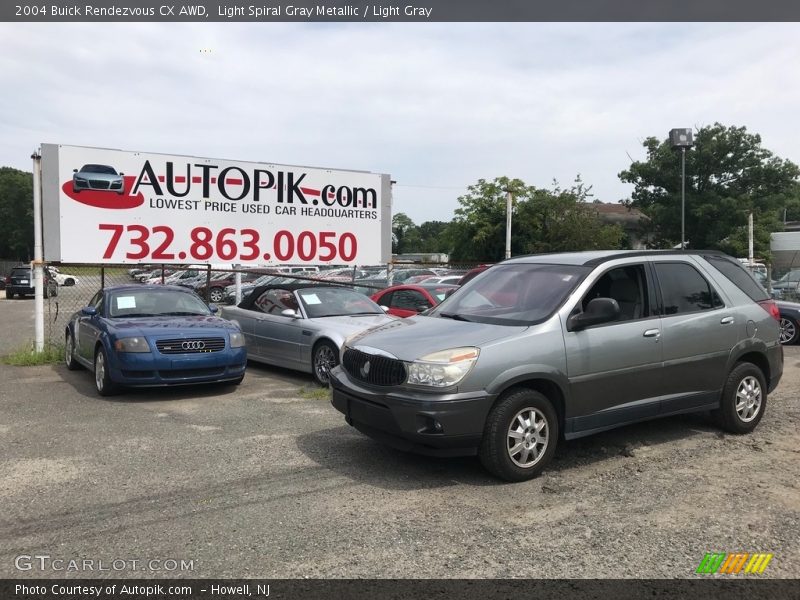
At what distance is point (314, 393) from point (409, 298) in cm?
362

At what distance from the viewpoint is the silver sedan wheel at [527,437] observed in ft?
16.1

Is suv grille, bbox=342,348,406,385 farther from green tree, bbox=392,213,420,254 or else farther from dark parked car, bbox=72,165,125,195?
green tree, bbox=392,213,420,254

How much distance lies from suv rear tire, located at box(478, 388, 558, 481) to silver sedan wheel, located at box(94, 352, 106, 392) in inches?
209

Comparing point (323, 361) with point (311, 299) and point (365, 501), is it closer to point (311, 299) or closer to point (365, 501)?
point (311, 299)

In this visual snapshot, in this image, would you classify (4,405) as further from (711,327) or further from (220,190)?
(711,327)

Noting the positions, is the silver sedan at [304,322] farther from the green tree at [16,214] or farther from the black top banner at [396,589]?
the green tree at [16,214]

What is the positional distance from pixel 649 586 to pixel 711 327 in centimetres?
337

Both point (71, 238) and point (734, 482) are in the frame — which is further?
point (71, 238)

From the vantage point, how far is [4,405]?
762cm

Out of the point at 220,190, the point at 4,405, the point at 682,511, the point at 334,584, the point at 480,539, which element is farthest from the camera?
the point at 220,190

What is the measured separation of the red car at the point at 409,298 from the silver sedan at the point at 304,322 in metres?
1.25

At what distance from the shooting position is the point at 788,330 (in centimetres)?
1386

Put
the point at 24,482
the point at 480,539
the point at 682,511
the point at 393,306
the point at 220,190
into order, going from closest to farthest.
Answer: the point at 480,539, the point at 682,511, the point at 24,482, the point at 393,306, the point at 220,190

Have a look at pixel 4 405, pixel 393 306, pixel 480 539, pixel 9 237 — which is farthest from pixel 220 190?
pixel 9 237
